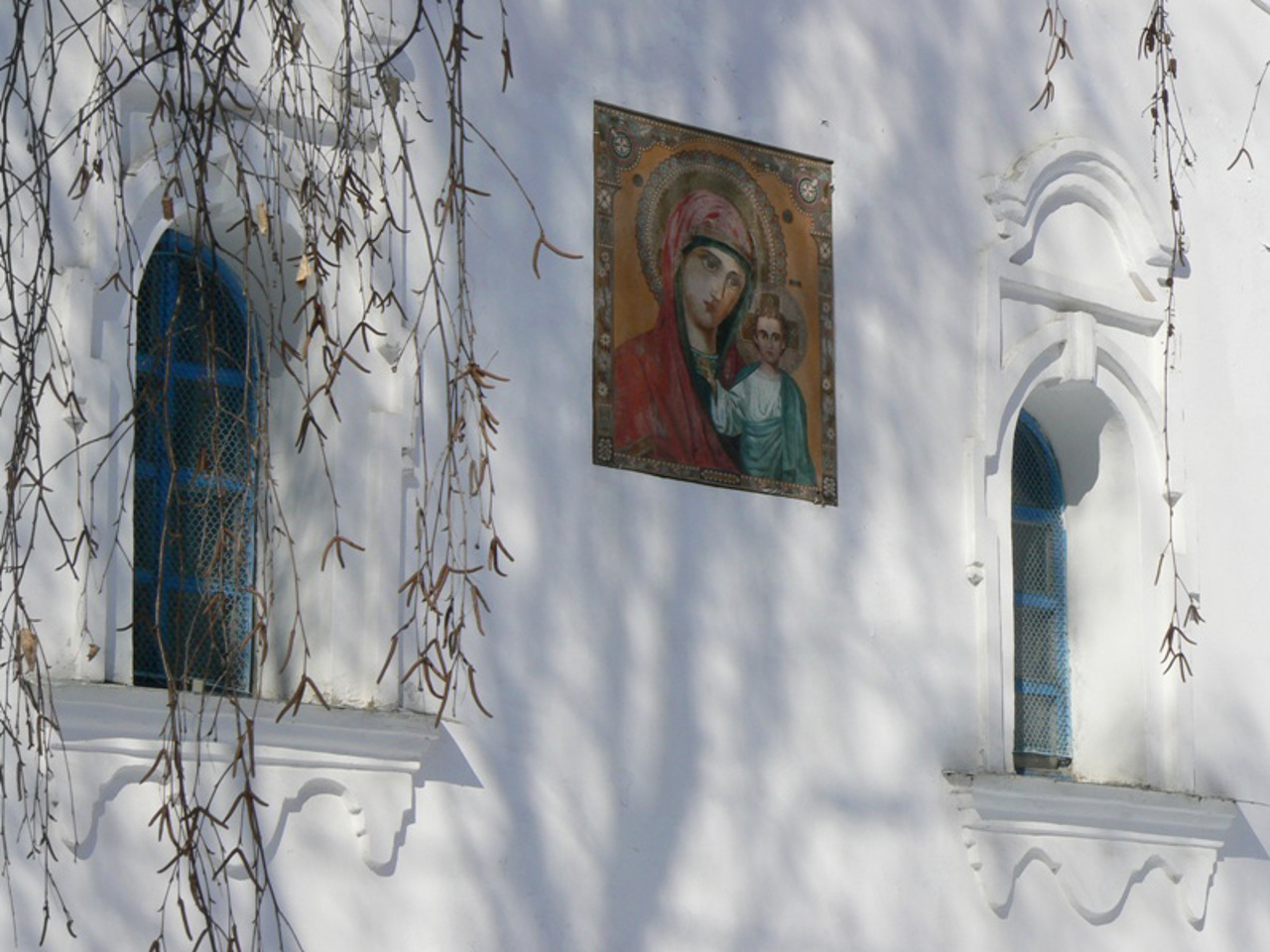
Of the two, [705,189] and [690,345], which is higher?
[705,189]

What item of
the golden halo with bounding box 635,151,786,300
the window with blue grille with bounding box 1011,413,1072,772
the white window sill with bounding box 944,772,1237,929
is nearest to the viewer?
the golden halo with bounding box 635,151,786,300

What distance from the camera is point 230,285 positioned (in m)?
7.84

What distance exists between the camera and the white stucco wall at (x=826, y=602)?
7586 millimetres

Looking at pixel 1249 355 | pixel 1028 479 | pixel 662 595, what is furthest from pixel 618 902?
pixel 1249 355

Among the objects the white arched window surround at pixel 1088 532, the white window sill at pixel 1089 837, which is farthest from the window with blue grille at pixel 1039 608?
the white window sill at pixel 1089 837

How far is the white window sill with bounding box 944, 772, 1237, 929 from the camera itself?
8906 millimetres

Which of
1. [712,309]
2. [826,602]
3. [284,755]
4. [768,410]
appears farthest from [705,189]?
[284,755]

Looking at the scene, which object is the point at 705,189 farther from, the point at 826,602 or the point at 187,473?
the point at 187,473

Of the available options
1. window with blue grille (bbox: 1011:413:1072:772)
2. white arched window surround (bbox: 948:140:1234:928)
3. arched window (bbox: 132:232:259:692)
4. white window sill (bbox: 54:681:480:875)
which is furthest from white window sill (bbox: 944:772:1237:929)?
arched window (bbox: 132:232:259:692)

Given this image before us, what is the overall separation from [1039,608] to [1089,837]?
97 cm

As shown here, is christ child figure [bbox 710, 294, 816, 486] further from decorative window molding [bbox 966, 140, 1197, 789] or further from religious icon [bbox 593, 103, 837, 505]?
decorative window molding [bbox 966, 140, 1197, 789]

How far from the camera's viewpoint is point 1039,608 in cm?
984

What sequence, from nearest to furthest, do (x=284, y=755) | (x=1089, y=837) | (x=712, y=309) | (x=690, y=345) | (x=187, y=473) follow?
(x=284, y=755)
(x=187, y=473)
(x=690, y=345)
(x=712, y=309)
(x=1089, y=837)

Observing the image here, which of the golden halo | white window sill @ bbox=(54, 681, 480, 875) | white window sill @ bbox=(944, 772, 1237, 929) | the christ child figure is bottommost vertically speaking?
white window sill @ bbox=(944, 772, 1237, 929)
